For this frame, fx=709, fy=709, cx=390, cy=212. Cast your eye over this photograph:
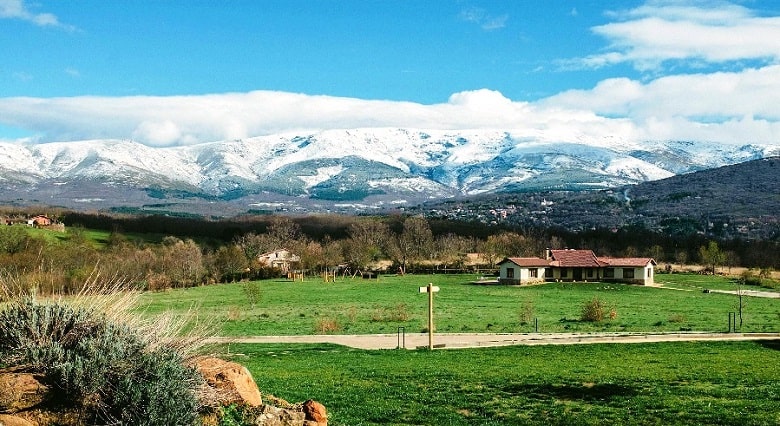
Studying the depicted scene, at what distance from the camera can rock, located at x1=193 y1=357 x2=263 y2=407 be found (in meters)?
12.4

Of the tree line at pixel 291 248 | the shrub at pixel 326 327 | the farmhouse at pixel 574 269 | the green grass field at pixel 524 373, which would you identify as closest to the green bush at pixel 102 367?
the green grass field at pixel 524 373

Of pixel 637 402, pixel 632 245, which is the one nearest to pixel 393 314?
pixel 637 402

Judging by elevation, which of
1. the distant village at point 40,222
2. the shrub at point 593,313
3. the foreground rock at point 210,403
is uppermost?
the distant village at point 40,222

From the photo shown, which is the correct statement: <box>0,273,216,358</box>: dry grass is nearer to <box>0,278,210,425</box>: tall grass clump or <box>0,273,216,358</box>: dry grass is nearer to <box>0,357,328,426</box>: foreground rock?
<box>0,278,210,425</box>: tall grass clump

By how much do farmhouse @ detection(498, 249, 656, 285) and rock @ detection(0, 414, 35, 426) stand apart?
270 feet

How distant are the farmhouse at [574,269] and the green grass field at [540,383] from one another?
58547 mm

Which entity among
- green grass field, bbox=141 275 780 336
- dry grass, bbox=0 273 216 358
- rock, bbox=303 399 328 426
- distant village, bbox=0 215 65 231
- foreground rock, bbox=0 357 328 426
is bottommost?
green grass field, bbox=141 275 780 336

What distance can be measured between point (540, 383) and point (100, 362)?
13.2 meters

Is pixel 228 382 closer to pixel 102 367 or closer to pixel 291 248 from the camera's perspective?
pixel 102 367

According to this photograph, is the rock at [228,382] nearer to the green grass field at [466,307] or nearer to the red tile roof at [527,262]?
the green grass field at [466,307]

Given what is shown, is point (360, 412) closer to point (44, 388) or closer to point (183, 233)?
point (44, 388)

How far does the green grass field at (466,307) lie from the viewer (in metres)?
42.0

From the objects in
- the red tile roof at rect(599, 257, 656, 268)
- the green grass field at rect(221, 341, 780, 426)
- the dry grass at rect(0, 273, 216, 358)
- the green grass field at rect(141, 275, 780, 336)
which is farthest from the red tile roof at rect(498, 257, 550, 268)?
the dry grass at rect(0, 273, 216, 358)

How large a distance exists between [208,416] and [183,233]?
14912cm
